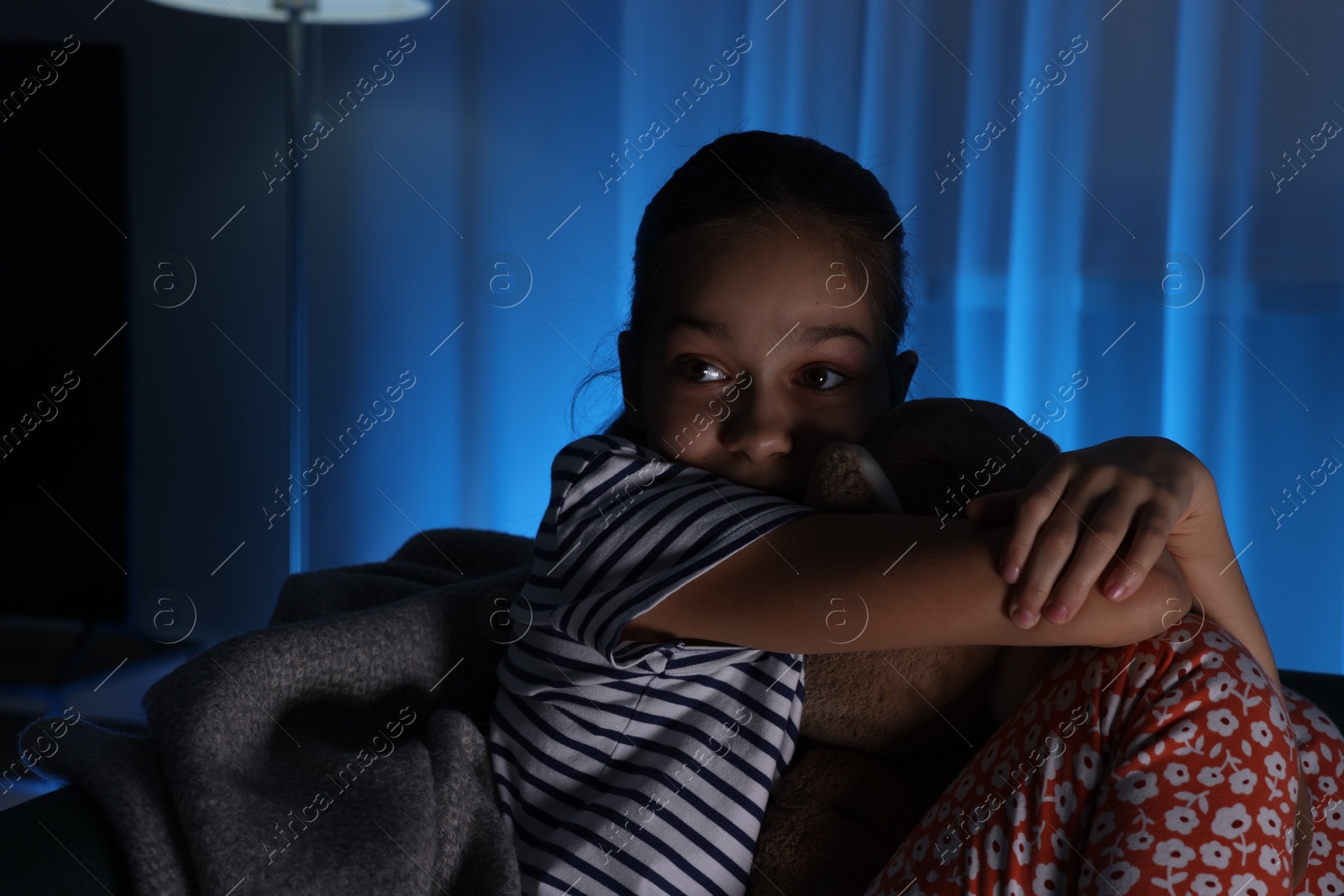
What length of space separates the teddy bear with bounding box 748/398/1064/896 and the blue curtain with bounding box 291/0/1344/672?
123 centimetres

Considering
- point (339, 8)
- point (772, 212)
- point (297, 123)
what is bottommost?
point (772, 212)

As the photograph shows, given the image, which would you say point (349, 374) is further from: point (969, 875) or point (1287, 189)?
point (969, 875)

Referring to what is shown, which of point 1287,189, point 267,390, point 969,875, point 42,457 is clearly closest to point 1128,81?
point 1287,189

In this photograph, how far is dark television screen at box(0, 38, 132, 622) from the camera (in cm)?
226

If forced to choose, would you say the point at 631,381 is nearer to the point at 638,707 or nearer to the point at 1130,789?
the point at 638,707

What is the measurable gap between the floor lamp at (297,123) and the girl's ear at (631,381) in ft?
3.91

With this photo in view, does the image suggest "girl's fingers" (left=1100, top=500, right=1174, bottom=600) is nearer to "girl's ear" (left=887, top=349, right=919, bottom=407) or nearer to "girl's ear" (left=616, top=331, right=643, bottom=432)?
"girl's ear" (left=887, top=349, right=919, bottom=407)

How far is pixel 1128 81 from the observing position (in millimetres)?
1840

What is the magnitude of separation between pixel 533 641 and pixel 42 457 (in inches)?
78.8

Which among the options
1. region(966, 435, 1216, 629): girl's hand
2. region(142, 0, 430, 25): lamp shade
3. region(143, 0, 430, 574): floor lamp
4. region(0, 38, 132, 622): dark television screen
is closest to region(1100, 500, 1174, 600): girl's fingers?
region(966, 435, 1216, 629): girl's hand

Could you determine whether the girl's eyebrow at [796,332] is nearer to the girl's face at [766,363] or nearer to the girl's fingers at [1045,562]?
the girl's face at [766,363]

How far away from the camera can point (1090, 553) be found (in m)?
0.51

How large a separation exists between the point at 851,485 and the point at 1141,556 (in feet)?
0.53

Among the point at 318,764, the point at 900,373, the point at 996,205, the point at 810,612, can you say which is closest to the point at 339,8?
the point at 996,205
